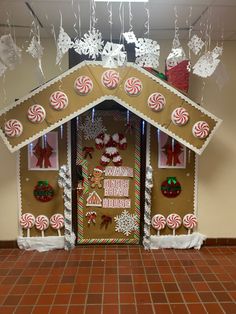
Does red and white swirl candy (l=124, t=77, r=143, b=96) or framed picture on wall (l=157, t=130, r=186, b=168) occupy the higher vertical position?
red and white swirl candy (l=124, t=77, r=143, b=96)

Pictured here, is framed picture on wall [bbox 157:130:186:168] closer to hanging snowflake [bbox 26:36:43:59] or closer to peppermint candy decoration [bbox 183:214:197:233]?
peppermint candy decoration [bbox 183:214:197:233]

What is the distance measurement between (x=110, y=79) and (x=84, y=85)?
273mm

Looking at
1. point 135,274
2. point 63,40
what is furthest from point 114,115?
point 135,274

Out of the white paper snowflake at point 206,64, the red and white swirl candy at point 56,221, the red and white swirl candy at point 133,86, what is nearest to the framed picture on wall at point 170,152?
the red and white swirl candy at point 133,86

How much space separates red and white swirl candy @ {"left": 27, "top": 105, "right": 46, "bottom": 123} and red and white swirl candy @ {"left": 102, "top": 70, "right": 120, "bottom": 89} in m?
0.70

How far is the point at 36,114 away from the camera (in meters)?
3.00

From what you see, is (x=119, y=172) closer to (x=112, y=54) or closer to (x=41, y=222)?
(x=41, y=222)

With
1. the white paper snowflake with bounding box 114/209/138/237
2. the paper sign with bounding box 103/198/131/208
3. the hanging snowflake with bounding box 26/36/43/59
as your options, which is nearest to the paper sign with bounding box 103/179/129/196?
the paper sign with bounding box 103/198/131/208

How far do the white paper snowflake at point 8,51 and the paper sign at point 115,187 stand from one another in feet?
5.73

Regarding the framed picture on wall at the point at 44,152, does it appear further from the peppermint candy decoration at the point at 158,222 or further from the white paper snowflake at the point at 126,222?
the peppermint candy decoration at the point at 158,222

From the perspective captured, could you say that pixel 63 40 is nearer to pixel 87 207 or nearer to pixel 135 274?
pixel 87 207

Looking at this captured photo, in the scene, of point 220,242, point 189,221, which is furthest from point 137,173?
point 220,242

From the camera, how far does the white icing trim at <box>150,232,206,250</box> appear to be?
3.63m

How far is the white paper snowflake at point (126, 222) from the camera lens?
12.1 feet
